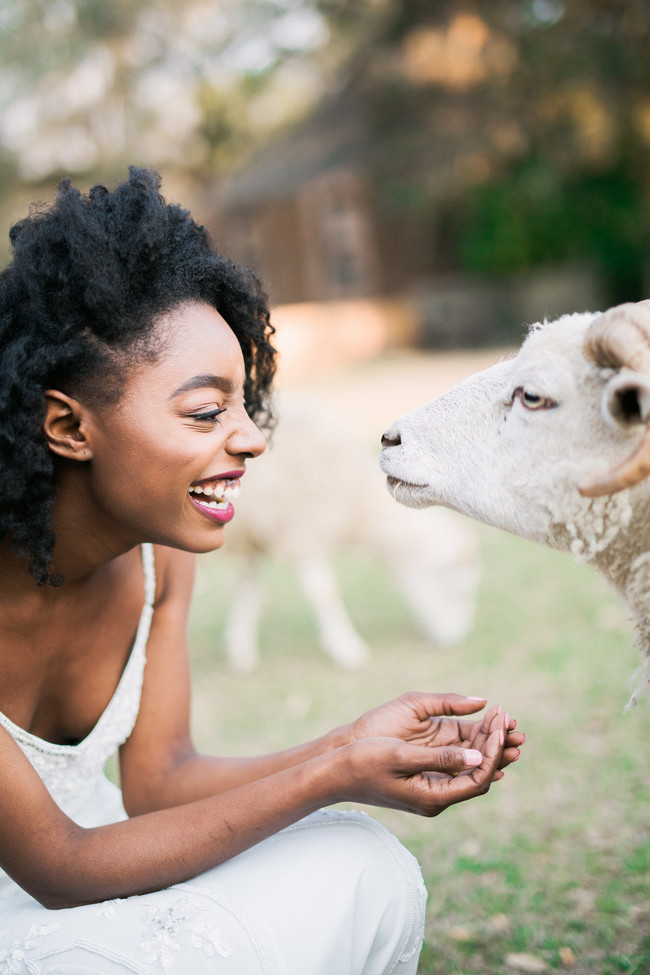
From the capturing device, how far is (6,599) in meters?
1.99

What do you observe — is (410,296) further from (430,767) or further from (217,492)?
(430,767)

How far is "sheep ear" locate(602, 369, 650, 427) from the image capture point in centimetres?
161

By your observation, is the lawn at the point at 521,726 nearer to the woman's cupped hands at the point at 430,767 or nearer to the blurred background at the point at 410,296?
the blurred background at the point at 410,296

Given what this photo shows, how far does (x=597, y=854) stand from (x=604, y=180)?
59.5 ft

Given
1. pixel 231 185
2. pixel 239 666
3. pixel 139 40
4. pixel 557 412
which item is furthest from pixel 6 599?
pixel 231 185

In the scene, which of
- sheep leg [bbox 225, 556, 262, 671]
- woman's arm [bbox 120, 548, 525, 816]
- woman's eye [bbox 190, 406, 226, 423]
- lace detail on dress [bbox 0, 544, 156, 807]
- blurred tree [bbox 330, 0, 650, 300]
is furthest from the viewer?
blurred tree [bbox 330, 0, 650, 300]

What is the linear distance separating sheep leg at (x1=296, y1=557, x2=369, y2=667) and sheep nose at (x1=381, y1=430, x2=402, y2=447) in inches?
136

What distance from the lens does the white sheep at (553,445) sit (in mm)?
1780

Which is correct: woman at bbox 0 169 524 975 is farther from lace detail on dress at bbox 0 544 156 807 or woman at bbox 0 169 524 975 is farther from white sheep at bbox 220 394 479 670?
white sheep at bbox 220 394 479 670

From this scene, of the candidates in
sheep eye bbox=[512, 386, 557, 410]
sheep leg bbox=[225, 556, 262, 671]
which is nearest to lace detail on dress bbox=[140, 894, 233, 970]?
sheep eye bbox=[512, 386, 557, 410]

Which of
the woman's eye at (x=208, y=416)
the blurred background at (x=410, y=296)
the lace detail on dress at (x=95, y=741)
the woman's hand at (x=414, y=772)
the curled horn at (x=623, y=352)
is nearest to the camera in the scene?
the curled horn at (x=623, y=352)

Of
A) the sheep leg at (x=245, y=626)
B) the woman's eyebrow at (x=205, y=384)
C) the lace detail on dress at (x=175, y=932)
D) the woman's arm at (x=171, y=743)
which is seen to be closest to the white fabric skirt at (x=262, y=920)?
the lace detail on dress at (x=175, y=932)

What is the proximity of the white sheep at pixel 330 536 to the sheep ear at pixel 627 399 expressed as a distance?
386cm

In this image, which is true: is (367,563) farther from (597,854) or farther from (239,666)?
(597,854)
